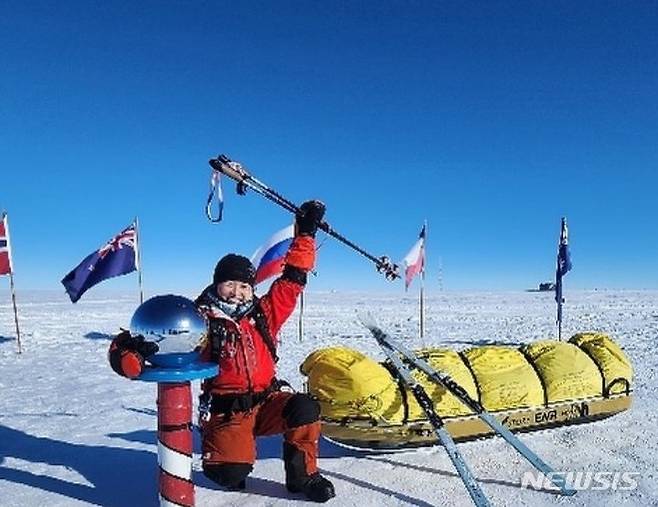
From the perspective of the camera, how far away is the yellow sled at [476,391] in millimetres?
4414

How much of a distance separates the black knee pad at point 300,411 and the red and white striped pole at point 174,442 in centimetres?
90

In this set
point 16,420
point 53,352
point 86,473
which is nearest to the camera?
point 86,473

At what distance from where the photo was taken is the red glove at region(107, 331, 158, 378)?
2859 millimetres

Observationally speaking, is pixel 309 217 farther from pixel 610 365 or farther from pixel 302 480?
pixel 610 365

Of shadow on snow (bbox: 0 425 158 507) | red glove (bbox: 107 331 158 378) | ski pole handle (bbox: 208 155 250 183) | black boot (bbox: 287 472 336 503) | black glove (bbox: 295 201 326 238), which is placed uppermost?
ski pole handle (bbox: 208 155 250 183)

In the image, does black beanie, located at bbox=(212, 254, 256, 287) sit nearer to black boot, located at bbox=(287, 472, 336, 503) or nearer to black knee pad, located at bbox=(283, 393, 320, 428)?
black knee pad, located at bbox=(283, 393, 320, 428)

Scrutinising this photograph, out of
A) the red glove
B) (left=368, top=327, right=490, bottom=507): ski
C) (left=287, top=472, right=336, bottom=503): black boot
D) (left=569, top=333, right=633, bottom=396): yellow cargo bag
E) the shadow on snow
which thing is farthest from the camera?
(left=569, top=333, right=633, bottom=396): yellow cargo bag

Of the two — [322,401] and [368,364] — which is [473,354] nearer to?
[368,364]

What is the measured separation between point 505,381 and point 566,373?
58 cm

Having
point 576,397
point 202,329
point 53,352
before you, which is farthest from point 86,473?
point 53,352

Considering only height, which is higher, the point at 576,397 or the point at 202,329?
the point at 202,329

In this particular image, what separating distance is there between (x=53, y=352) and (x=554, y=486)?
12.7 metres

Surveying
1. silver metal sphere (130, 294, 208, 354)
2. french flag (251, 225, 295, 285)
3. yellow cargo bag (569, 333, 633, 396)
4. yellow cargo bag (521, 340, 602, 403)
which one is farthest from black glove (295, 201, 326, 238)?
french flag (251, 225, 295, 285)

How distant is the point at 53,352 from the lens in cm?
1378
